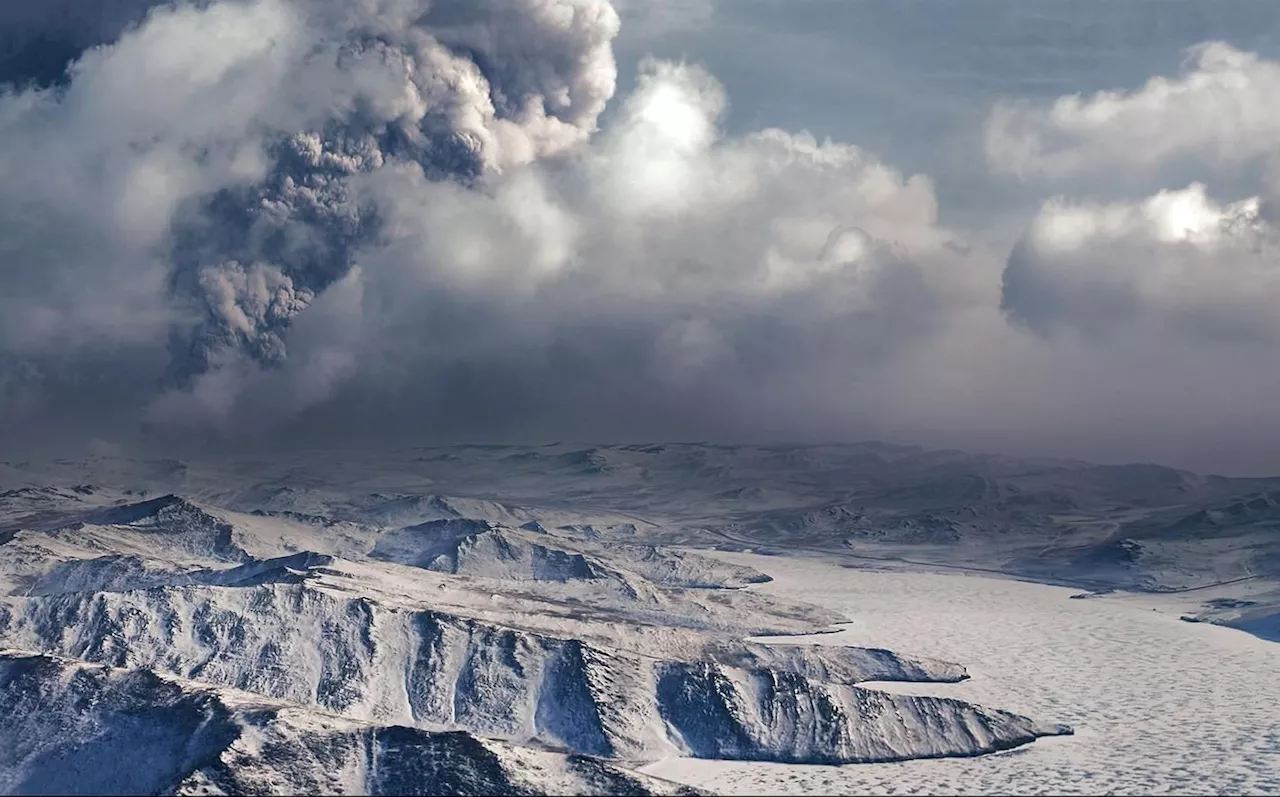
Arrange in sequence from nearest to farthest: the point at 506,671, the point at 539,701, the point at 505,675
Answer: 1. the point at 539,701
2. the point at 505,675
3. the point at 506,671

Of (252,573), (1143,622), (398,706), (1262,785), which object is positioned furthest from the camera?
(1143,622)

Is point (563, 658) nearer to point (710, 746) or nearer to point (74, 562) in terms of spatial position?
point (710, 746)

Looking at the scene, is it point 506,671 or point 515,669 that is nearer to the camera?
point 515,669

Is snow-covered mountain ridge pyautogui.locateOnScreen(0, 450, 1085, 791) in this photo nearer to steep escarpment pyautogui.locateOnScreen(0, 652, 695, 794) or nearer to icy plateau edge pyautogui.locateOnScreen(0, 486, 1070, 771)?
icy plateau edge pyautogui.locateOnScreen(0, 486, 1070, 771)

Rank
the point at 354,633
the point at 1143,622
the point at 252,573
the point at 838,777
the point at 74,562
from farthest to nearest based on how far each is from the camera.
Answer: the point at 1143,622 → the point at 74,562 → the point at 252,573 → the point at 354,633 → the point at 838,777

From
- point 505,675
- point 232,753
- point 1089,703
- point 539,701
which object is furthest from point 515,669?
point 1089,703

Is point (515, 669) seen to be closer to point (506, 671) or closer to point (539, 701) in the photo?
point (506, 671)

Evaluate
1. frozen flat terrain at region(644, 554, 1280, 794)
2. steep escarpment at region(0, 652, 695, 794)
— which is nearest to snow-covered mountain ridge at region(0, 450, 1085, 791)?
steep escarpment at region(0, 652, 695, 794)

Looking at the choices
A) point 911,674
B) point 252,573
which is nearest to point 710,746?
point 911,674
